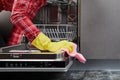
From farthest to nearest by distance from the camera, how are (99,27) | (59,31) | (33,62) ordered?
(99,27) < (59,31) < (33,62)

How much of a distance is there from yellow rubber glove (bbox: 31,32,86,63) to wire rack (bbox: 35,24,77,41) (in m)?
0.29

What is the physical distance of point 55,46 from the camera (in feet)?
3.51

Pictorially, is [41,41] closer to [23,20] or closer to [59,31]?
[23,20]

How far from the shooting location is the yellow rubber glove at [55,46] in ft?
3.45

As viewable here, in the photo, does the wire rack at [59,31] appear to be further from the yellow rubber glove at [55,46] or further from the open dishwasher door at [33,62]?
the open dishwasher door at [33,62]

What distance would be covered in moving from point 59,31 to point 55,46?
0.34 m

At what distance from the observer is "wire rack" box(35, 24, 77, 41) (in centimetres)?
139

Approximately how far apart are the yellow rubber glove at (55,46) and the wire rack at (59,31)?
29 centimetres

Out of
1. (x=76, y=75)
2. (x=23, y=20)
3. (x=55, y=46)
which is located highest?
(x=23, y=20)

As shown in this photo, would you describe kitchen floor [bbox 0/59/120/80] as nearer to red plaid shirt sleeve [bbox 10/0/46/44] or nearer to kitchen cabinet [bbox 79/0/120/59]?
red plaid shirt sleeve [bbox 10/0/46/44]

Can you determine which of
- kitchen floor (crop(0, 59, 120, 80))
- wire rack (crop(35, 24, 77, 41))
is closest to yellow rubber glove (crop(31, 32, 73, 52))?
kitchen floor (crop(0, 59, 120, 80))

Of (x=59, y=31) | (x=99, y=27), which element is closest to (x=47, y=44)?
(x=59, y=31)

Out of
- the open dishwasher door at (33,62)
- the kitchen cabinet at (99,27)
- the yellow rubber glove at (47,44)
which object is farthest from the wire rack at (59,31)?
the open dishwasher door at (33,62)

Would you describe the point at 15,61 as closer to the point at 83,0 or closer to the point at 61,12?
the point at 61,12
